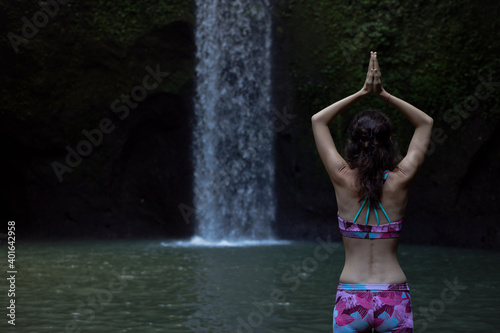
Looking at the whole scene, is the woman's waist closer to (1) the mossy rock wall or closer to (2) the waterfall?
(1) the mossy rock wall

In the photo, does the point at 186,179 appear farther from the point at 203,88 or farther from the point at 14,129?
the point at 14,129

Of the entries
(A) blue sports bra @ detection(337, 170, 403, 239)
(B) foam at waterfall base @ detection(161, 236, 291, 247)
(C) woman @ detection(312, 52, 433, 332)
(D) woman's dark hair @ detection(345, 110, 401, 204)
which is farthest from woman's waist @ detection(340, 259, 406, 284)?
(B) foam at waterfall base @ detection(161, 236, 291, 247)

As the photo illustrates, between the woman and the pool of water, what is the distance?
3618 mm

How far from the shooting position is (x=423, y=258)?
40.6 ft

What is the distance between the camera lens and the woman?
2908 millimetres

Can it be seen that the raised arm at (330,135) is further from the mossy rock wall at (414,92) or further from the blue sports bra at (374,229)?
the mossy rock wall at (414,92)

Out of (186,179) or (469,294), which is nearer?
(469,294)

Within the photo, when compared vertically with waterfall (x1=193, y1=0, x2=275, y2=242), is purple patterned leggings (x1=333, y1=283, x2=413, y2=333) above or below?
below

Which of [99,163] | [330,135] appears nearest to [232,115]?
[99,163]

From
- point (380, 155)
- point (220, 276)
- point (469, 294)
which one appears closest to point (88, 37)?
point (220, 276)

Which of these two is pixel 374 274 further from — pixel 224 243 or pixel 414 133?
pixel 224 243

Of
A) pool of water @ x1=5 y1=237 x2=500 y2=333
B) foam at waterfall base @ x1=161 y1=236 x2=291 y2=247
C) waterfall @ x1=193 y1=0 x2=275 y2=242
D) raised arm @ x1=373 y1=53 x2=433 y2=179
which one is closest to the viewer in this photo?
raised arm @ x1=373 y1=53 x2=433 y2=179

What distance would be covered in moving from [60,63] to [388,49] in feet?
26.6

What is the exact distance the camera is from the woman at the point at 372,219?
9.54 feet
